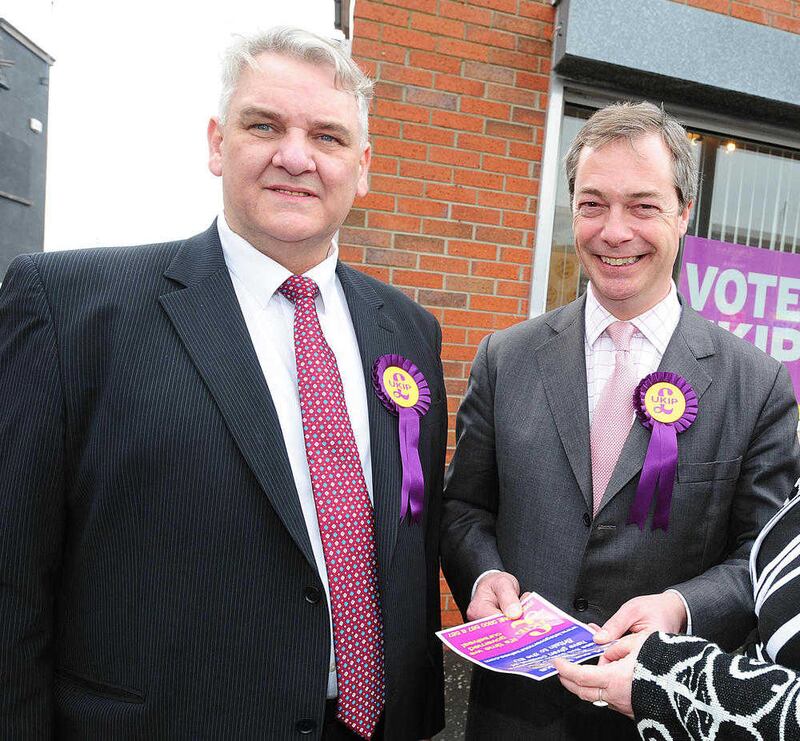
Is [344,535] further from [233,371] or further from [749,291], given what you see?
[749,291]

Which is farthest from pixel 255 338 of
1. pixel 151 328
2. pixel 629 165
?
pixel 629 165

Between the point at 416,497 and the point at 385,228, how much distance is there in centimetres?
222

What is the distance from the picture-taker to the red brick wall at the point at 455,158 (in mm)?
3625

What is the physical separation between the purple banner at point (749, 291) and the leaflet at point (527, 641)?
10.2ft

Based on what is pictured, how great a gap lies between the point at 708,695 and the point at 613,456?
0.79 meters

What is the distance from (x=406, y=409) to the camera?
179 cm

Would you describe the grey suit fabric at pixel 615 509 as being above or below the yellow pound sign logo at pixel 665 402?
below

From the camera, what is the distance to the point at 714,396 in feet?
6.36

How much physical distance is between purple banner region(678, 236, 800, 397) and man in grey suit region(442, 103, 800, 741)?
7.96 ft

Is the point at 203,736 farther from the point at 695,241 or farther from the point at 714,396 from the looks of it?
the point at 695,241

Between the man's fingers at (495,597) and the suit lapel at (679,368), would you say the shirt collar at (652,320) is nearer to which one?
the suit lapel at (679,368)

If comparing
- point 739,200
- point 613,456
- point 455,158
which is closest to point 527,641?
point 613,456

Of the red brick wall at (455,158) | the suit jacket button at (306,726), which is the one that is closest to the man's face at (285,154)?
the suit jacket button at (306,726)

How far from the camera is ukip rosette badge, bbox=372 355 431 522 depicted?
1.75 meters
